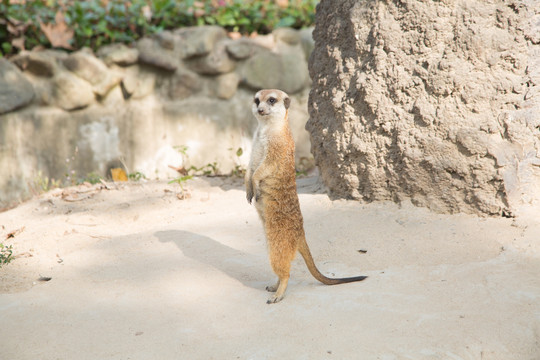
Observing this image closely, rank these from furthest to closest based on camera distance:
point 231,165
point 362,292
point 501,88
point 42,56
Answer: point 231,165 < point 42,56 < point 501,88 < point 362,292

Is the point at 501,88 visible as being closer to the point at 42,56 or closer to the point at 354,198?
the point at 354,198

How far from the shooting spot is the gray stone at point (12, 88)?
5648mm

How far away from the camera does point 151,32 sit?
647cm

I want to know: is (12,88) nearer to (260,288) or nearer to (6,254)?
(6,254)

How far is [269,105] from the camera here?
2936 millimetres

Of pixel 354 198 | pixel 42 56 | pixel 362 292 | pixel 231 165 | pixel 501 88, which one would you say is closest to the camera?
pixel 362 292

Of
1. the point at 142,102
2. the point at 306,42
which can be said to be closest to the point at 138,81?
the point at 142,102

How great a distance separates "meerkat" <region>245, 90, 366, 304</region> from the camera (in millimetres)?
2840

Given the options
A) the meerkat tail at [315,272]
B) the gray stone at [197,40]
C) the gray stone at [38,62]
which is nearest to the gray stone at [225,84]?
the gray stone at [197,40]

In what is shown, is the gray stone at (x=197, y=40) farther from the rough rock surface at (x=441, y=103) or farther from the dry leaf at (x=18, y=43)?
the rough rock surface at (x=441, y=103)

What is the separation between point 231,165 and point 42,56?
245cm

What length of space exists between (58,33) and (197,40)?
1.59 meters

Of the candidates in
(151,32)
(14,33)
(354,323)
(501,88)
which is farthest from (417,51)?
(14,33)

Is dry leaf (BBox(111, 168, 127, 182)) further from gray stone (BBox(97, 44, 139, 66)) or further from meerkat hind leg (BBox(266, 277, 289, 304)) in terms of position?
meerkat hind leg (BBox(266, 277, 289, 304))
